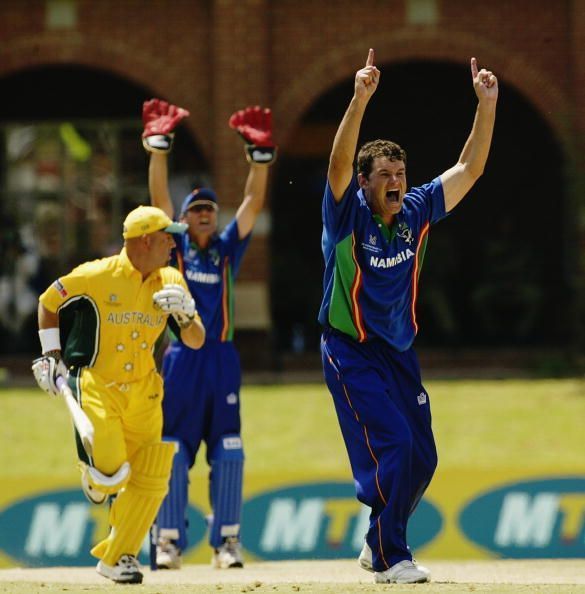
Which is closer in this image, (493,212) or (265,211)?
(265,211)

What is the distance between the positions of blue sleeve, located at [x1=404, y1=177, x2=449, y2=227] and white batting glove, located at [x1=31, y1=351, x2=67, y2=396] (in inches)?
68.2

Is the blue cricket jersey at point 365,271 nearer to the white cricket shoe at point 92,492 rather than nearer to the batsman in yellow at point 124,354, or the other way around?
the batsman in yellow at point 124,354

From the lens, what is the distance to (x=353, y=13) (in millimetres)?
19375

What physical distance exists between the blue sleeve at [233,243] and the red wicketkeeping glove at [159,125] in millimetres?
574

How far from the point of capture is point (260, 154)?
9.17 m

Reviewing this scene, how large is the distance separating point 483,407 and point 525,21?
18.2ft

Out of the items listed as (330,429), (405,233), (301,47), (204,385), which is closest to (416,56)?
(301,47)

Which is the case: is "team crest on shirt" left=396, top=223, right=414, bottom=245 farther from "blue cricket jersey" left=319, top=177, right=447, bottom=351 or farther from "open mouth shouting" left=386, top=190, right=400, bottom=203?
"open mouth shouting" left=386, top=190, right=400, bottom=203

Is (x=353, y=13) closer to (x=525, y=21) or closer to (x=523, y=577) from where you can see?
(x=525, y=21)

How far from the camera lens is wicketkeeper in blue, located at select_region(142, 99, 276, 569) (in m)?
8.80

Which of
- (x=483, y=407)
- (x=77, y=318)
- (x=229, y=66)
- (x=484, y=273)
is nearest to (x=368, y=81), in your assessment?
(x=77, y=318)

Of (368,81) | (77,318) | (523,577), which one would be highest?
(368,81)

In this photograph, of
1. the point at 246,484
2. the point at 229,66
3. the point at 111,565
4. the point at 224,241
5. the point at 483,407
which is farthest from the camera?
the point at 229,66

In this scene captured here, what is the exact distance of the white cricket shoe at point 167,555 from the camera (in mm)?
8664
